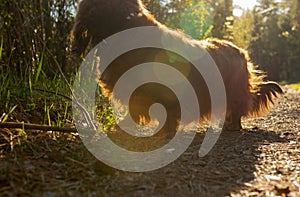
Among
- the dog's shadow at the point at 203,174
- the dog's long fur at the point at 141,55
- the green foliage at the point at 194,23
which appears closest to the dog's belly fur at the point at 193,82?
the dog's long fur at the point at 141,55

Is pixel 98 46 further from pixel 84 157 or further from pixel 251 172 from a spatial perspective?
pixel 251 172

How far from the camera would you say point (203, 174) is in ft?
6.60

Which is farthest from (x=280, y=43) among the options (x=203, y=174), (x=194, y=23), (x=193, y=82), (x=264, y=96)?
(x=203, y=174)

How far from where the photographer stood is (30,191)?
5.14ft

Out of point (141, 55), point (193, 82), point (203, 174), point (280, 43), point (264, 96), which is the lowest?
point (203, 174)

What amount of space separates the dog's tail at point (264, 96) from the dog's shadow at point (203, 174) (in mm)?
1593

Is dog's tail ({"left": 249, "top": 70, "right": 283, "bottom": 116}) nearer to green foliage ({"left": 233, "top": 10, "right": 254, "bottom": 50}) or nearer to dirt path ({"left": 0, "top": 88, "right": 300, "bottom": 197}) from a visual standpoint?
dirt path ({"left": 0, "top": 88, "right": 300, "bottom": 197})

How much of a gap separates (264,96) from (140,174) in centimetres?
296

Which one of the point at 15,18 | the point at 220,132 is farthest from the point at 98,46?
the point at 220,132

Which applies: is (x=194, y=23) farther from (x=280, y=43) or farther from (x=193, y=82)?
(x=280, y=43)

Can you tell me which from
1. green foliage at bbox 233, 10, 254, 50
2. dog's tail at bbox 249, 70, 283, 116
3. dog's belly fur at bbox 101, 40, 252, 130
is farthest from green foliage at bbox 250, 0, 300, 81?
dog's belly fur at bbox 101, 40, 252, 130

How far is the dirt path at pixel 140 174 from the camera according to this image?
1659 mm

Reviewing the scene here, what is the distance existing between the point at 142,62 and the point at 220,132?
1.25 metres

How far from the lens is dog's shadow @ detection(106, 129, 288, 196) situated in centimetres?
174
